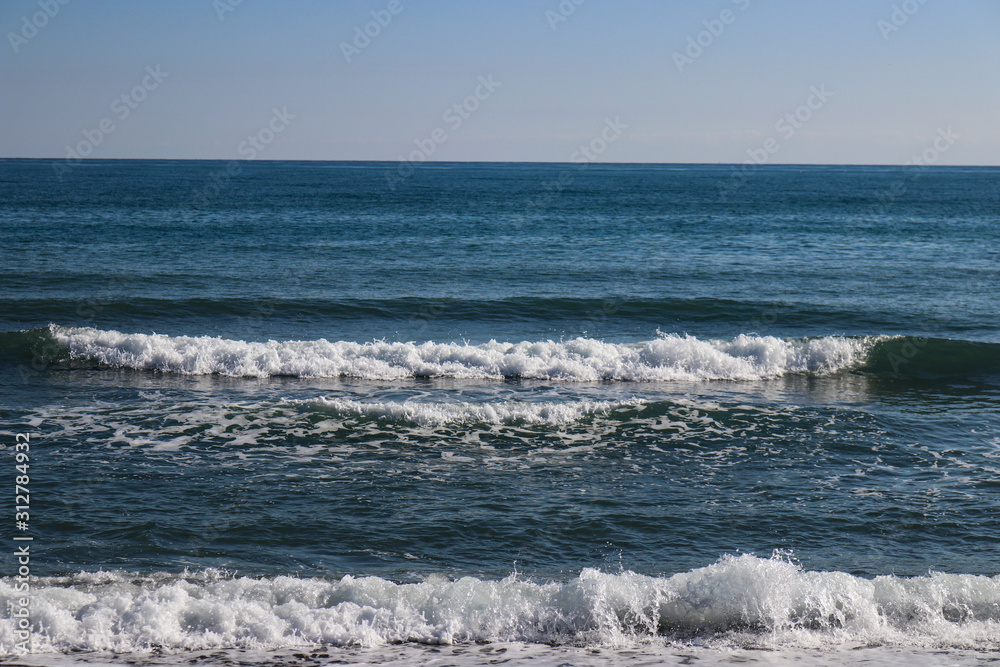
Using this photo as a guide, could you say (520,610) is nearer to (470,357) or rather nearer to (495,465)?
(495,465)

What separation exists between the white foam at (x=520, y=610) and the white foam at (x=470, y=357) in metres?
9.30

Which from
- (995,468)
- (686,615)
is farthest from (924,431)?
(686,615)

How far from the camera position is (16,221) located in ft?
128

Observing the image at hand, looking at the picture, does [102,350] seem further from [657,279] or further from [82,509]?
[657,279]

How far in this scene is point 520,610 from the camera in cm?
734

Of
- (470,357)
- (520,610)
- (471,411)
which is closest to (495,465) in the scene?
(471,411)

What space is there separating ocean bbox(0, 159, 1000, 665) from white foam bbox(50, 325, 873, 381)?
0.07 metres

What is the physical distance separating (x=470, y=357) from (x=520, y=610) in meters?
10.4

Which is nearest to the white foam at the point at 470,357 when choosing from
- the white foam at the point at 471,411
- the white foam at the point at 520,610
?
the white foam at the point at 471,411

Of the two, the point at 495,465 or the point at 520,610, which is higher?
the point at 495,465

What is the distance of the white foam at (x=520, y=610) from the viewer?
→ 6988mm

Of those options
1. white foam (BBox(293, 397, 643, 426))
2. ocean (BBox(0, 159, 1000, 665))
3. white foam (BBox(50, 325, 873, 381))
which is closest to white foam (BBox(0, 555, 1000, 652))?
ocean (BBox(0, 159, 1000, 665))

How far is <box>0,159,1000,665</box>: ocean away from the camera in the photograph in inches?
283

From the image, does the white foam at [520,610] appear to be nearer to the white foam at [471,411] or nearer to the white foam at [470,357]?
the white foam at [471,411]
